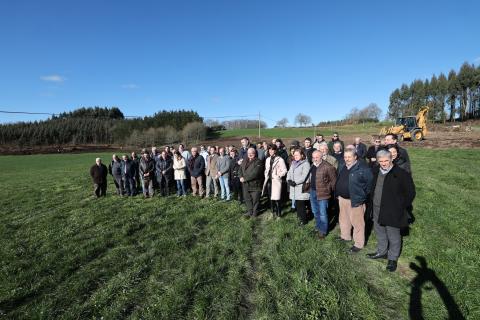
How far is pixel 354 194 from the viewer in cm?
537

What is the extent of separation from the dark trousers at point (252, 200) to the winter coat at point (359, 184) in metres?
2.90

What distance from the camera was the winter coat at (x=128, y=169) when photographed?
11211 mm

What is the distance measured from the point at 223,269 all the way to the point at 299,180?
284 cm

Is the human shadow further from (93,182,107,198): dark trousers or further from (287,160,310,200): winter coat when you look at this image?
(93,182,107,198): dark trousers

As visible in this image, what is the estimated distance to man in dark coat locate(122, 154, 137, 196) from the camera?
1124 centimetres

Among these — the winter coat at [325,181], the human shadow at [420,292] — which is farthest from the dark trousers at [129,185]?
the human shadow at [420,292]

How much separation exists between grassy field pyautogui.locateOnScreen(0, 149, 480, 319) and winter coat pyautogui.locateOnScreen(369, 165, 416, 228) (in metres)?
0.84

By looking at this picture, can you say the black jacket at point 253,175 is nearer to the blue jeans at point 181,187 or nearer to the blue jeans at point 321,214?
the blue jeans at point 321,214

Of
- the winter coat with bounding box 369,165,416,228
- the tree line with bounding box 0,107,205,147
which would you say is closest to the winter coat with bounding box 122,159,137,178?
the winter coat with bounding box 369,165,416,228

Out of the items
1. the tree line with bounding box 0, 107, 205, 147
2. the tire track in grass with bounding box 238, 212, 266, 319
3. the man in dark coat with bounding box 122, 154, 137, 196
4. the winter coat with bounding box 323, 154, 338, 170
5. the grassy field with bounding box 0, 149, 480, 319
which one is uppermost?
the tree line with bounding box 0, 107, 205, 147

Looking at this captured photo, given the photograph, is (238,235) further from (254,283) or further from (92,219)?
(92,219)

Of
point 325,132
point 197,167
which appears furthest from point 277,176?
point 325,132

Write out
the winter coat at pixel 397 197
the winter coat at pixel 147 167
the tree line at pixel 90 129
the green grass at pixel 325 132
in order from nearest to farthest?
1. the winter coat at pixel 397 197
2. the winter coat at pixel 147 167
3. the green grass at pixel 325 132
4. the tree line at pixel 90 129

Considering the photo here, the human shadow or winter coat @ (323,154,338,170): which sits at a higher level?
winter coat @ (323,154,338,170)
